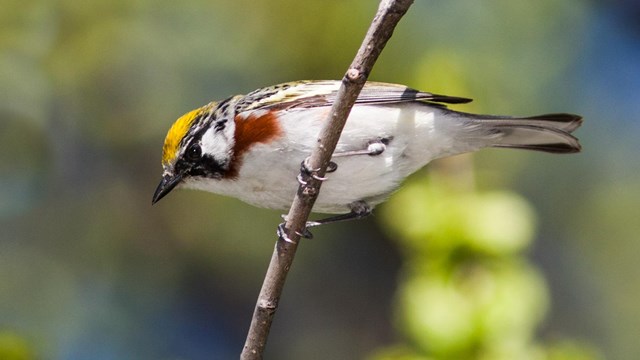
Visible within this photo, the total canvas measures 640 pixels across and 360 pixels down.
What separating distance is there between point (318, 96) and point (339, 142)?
0.27 meters

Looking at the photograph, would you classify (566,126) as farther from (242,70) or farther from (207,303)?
(207,303)

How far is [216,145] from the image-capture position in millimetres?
3945

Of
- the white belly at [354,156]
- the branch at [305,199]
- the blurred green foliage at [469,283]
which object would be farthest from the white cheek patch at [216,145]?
the blurred green foliage at [469,283]

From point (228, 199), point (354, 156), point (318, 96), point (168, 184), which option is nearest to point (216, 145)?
point (168, 184)

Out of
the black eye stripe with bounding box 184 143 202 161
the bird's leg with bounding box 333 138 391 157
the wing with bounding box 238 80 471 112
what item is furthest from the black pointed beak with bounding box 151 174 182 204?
the bird's leg with bounding box 333 138 391 157

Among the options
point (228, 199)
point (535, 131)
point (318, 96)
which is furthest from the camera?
point (228, 199)

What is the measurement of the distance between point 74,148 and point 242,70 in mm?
1384

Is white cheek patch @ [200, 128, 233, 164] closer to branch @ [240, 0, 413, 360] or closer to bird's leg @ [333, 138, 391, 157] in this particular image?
bird's leg @ [333, 138, 391, 157]

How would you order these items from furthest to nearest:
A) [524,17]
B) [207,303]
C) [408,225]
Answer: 1. [207,303]
2. [524,17]
3. [408,225]

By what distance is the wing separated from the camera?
3936 mm

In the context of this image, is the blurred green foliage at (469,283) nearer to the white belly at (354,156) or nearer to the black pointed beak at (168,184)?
the white belly at (354,156)

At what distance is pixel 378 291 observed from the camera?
6.03 meters

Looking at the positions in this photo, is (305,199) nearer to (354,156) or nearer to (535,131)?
(354,156)

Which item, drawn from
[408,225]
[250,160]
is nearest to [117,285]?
[250,160]
